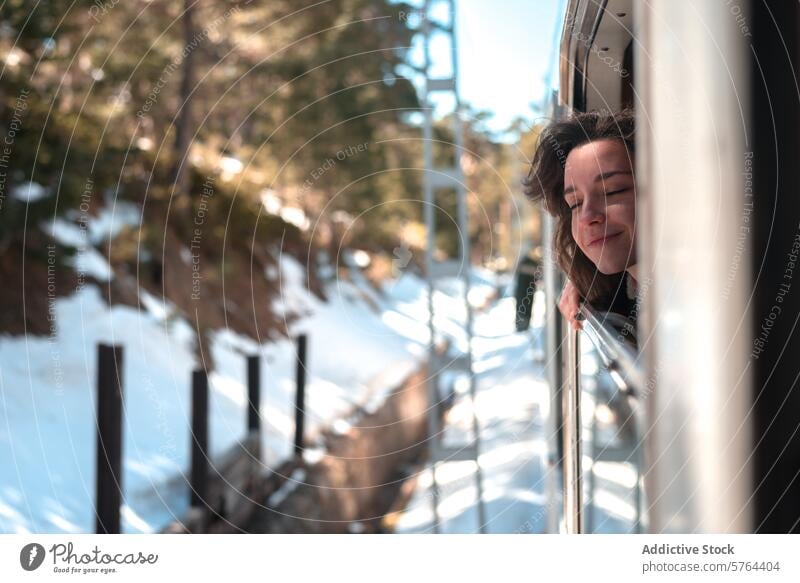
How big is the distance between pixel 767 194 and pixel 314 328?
21.7ft

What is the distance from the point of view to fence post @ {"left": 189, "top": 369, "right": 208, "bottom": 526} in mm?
3113

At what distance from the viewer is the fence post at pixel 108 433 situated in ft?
7.67

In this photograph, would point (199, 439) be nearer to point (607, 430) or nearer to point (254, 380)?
point (254, 380)

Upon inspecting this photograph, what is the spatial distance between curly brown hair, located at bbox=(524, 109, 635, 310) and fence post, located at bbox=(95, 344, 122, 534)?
140cm

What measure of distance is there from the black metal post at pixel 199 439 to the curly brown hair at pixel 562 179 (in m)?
2.07

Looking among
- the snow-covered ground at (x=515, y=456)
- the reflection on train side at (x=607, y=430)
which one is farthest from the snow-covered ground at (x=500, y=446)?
the reflection on train side at (x=607, y=430)

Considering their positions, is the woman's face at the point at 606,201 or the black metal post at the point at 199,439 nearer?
the woman's face at the point at 606,201

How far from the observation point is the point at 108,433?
2428mm

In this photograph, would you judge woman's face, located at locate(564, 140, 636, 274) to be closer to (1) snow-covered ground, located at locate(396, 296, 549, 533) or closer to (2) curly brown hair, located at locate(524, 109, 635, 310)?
(2) curly brown hair, located at locate(524, 109, 635, 310)

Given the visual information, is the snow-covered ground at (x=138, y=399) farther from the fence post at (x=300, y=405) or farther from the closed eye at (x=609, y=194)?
the closed eye at (x=609, y=194)

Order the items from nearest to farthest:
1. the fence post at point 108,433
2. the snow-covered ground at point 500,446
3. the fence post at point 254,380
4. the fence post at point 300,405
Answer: the fence post at point 108,433 → the snow-covered ground at point 500,446 → the fence post at point 254,380 → the fence post at point 300,405

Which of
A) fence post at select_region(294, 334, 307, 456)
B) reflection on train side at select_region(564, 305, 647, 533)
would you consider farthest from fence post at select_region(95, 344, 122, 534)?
fence post at select_region(294, 334, 307, 456)

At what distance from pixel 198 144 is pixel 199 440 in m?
3.82

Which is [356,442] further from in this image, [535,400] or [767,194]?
[767,194]
